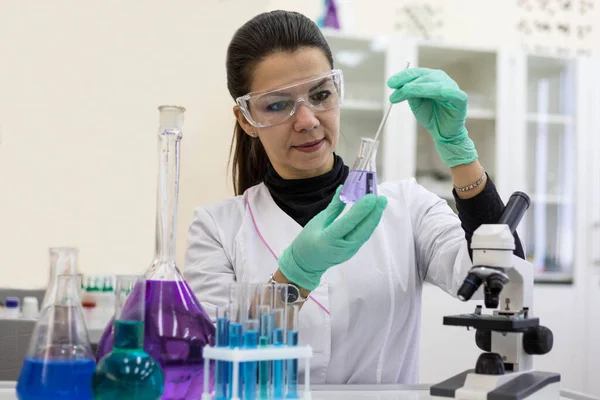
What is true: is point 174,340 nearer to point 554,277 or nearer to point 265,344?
point 265,344

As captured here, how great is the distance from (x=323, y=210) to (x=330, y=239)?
11.0 inches

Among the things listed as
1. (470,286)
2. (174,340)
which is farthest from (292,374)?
(470,286)

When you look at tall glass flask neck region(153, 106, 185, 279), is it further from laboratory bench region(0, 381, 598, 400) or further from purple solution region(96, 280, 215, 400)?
laboratory bench region(0, 381, 598, 400)

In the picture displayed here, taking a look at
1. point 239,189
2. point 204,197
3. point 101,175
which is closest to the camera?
point 239,189

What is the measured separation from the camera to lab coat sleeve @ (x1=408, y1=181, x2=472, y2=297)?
1525mm

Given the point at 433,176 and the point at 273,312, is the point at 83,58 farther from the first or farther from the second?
the point at 273,312

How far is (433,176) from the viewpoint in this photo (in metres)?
3.69

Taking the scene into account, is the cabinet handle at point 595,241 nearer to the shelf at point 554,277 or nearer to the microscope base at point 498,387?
the shelf at point 554,277

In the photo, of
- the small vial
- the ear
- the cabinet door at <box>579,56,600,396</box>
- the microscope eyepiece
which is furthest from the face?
the cabinet door at <box>579,56,600,396</box>

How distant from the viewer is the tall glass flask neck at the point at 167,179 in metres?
1.00

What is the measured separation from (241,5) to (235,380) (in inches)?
117

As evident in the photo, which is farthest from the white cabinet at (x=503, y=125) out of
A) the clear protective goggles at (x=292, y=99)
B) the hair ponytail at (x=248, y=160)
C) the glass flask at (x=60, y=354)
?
the glass flask at (x=60, y=354)

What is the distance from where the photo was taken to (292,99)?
158 centimetres

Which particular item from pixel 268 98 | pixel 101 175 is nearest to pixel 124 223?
pixel 101 175
